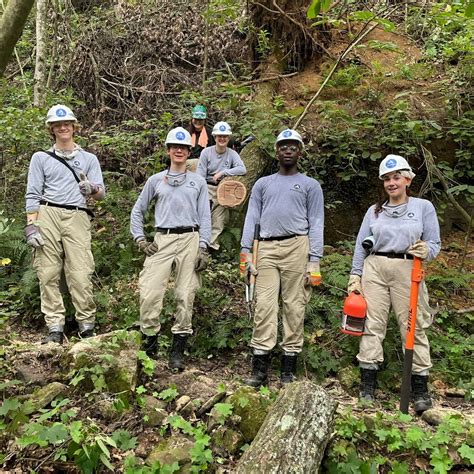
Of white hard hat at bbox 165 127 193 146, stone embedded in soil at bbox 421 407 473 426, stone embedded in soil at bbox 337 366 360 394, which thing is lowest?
stone embedded in soil at bbox 337 366 360 394

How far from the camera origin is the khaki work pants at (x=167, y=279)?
5164mm

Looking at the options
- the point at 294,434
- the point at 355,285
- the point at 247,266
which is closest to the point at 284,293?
the point at 247,266

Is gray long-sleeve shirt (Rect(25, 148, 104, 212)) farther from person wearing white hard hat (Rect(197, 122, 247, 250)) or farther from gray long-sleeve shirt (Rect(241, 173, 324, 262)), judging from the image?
person wearing white hard hat (Rect(197, 122, 247, 250))

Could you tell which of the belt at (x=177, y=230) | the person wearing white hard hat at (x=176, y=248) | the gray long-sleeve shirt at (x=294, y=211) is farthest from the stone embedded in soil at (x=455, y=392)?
the belt at (x=177, y=230)

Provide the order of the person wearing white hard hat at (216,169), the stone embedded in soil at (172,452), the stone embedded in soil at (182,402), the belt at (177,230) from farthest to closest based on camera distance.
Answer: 1. the person wearing white hard hat at (216,169)
2. the belt at (177,230)
3. the stone embedded in soil at (182,402)
4. the stone embedded in soil at (172,452)

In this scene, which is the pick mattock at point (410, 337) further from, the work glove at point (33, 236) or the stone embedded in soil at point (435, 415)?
the work glove at point (33, 236)

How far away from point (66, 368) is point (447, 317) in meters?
5.08

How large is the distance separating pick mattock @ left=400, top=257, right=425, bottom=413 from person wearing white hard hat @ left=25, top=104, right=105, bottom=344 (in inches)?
133

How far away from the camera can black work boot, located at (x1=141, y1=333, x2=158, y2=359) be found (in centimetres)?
528

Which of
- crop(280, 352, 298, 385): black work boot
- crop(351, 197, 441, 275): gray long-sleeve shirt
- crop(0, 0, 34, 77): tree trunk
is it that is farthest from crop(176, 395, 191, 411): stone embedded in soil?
crop(0, 0, 34, 77): tree trunk

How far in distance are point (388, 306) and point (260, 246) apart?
1.44m

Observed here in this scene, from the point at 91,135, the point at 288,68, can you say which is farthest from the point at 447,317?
the point at 91,135

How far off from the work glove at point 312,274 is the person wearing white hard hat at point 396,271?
0.38m

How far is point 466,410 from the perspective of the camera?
5062mm
